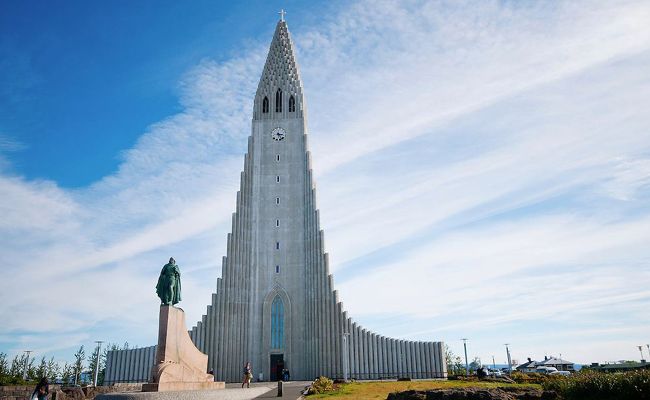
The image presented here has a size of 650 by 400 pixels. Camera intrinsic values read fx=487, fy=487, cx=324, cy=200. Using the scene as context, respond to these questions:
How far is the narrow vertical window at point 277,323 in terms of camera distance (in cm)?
4112

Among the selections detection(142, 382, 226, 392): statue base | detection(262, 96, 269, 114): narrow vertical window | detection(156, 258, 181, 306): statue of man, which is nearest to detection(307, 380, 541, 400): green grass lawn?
detection(142, 382, 226, 392): statue base

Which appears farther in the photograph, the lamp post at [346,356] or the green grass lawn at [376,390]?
the lamp post at [346,356]

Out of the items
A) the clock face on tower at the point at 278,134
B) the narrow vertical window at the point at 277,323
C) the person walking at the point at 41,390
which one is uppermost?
the clock face on tower at the point at 278,134

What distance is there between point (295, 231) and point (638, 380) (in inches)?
1340

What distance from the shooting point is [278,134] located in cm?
4753

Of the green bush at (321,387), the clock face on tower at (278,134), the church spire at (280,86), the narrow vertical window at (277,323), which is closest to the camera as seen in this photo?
the green bush at (321,387)

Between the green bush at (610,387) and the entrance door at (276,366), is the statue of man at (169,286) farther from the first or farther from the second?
the entrance door at (276,366)

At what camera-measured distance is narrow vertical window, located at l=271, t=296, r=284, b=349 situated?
135ft

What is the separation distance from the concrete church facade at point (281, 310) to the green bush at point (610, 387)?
25.0m

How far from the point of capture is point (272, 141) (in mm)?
47344

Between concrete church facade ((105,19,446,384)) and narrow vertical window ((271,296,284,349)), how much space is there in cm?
8

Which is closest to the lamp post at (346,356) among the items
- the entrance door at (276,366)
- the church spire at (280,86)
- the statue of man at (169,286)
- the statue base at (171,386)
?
the entrance door at (276,366)

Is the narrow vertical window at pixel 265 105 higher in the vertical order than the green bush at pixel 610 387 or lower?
higher

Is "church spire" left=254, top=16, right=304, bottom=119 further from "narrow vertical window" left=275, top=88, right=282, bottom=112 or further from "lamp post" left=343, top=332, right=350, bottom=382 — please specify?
"lamp post" left=343, top=332, right=350, bottom=382
